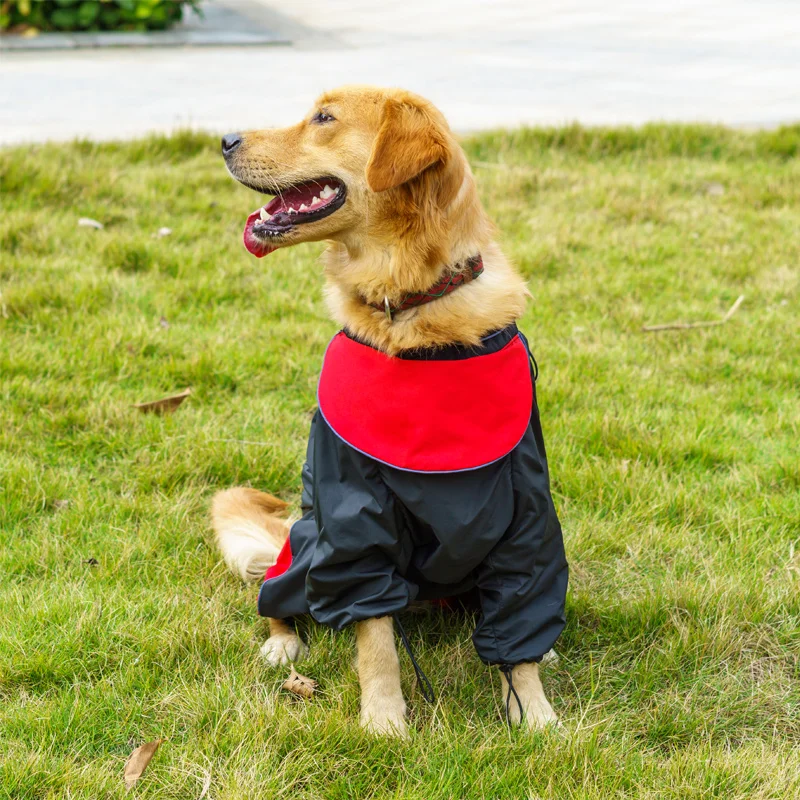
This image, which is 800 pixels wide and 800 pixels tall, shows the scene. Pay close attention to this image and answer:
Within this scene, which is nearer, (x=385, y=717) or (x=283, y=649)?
(x=385, y=717)

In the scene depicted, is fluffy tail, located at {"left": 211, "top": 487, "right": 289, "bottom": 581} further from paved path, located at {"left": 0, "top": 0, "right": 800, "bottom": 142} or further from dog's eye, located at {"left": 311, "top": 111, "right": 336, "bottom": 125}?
paved path, located at {"left": 0, "top": 0, "right": 800, "bottom": 142}

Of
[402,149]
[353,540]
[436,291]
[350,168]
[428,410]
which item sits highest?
[402,149]

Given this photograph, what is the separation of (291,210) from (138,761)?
1.47m

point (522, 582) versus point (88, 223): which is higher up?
point (522, 582)

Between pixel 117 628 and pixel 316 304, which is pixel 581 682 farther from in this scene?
pixel 316 304

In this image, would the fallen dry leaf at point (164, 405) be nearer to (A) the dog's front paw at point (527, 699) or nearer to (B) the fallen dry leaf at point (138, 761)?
(B) the fallen dry leaf at point (138, 761)

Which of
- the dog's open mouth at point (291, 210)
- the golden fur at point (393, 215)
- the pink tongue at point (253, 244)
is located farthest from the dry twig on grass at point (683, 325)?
the pink tongue at point (253, 244)

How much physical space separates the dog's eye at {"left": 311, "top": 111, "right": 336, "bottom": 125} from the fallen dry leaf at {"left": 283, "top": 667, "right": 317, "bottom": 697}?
5.12ft

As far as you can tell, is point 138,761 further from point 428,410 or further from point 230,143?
point 230,143

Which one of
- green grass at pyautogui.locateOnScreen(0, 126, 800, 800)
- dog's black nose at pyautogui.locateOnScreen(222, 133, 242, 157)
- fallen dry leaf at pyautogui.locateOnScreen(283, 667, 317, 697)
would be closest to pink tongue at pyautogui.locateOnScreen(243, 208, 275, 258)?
dog's black nose at pyautogui.locateOnScreen(222, 133, 242, 157)

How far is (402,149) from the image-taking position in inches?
92.3

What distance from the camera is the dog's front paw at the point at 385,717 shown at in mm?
2295

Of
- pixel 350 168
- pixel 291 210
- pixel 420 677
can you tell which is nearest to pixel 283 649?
pixel 420 677

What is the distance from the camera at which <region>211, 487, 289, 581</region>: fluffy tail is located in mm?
2879
